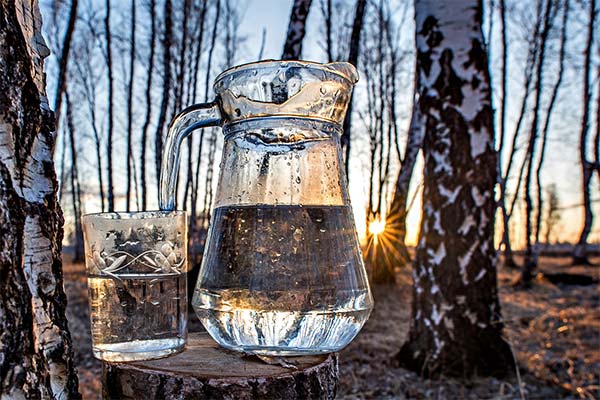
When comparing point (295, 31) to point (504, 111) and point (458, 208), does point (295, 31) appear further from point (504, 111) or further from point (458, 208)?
point (504, 111)

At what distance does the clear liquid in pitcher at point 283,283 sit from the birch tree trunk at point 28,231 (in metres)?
0.26

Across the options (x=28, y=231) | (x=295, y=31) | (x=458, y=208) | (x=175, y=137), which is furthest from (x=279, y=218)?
(x=295, y=31)

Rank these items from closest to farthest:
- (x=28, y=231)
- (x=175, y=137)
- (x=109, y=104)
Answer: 1. (x=28, y=231)
2. (x=175, y=137)
3. (x=109, y=104)

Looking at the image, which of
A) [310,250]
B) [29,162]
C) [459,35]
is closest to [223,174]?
[310,250]

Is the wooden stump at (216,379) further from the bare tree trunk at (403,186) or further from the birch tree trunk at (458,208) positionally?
the bare tree trunk at (403,186)

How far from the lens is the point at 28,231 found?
27.8 inches

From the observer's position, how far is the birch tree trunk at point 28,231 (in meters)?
0.66

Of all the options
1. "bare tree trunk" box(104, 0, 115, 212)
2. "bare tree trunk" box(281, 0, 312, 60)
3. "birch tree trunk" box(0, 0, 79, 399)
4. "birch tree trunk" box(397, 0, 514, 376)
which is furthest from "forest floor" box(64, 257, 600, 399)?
"bare tree trunk" box(281, 0, 312, 60)

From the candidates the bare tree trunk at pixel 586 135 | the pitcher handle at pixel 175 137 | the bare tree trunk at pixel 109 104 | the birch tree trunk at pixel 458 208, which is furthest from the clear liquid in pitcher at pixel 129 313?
the bare tree trunk at pixel 586 135

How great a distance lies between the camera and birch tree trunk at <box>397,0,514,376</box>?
317 centimetres

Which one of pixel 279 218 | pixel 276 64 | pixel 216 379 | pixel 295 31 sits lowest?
pixel 216 379

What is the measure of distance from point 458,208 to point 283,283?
2.58 m

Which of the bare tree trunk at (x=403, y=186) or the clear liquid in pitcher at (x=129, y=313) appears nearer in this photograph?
the clear liquid in pitcher at (x=129, y=313)

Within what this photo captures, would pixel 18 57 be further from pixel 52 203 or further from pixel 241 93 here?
pixel 241 93
